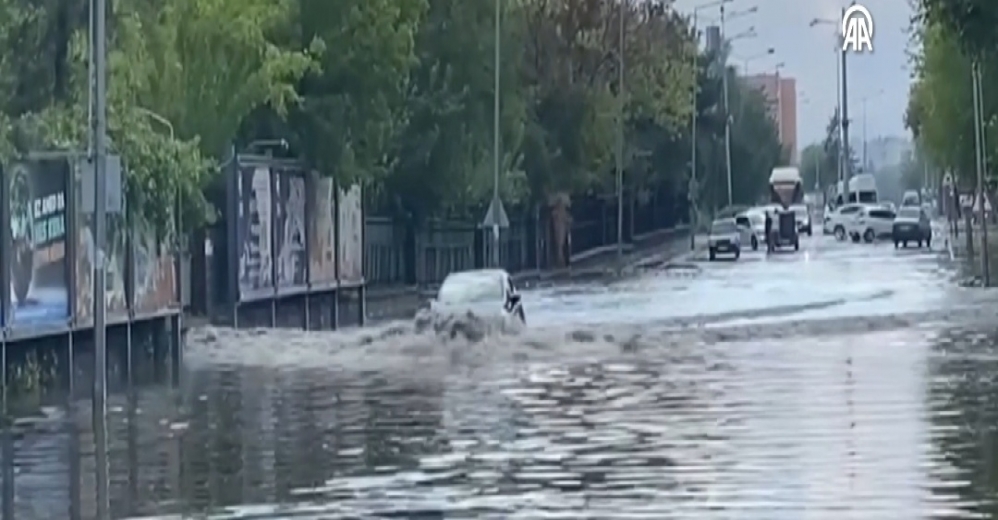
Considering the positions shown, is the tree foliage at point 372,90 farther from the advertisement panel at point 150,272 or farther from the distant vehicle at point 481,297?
the distant vehicle at point 481,297

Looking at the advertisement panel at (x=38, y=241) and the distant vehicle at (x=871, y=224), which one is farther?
the distant vehicle at (x=871, y=224)

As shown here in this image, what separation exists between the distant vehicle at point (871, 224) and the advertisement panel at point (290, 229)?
221ft

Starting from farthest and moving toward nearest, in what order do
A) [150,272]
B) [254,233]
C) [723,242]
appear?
[723,242] → [254,233] → [150,272]

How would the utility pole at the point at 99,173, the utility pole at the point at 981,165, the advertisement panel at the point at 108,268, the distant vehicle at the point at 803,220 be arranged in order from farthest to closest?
the distant vehicle at the point at 803,220 < the utility pole at the point at 981,165 < the advertisement panel at the point at 108,268 < the utility pole at the point at 99,173

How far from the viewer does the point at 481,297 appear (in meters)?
44.8

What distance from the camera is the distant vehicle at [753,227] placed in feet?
380

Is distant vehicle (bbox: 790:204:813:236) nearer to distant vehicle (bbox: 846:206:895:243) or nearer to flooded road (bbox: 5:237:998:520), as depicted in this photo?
distant vehicle (bbox: 846:206:895:243)

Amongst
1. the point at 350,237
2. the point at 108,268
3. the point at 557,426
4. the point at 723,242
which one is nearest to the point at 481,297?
the point at 108,268

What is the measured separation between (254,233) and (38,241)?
51.0ft

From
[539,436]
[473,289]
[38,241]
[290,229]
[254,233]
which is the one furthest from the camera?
[290,229]

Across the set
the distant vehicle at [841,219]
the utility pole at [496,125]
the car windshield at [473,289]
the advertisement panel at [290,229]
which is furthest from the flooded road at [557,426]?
the distant vehicle at [841,219]

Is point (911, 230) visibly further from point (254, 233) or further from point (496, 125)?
point (254, 233)

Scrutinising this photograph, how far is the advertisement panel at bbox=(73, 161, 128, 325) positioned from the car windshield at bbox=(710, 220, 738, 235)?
2588 inches

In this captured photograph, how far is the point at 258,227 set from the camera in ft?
164
